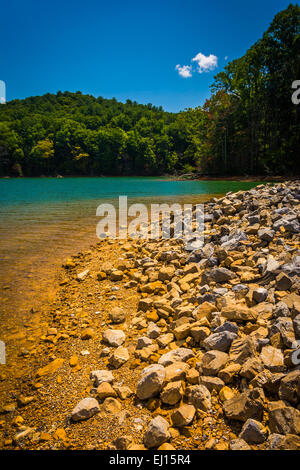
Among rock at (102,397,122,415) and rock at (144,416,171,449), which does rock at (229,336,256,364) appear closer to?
rock at (144,416,171,449)

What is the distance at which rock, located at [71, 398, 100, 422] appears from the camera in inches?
64.8

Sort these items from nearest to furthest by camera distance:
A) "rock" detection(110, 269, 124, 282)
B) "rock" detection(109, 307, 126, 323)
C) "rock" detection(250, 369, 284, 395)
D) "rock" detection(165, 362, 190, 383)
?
"rock" detection(250, 369, 284, 395) → "rock" detection(165, 362, 190, 383) → "rock" detection(109, 307, 126, 323) → "rock" detection(110, 269, 124, 282)

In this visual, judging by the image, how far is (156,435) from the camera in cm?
143

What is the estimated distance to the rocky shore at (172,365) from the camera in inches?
58.0

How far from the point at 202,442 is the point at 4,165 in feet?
307

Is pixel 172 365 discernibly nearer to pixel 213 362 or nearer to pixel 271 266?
pixel 213 362

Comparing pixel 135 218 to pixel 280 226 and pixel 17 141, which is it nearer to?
pixel 280 226

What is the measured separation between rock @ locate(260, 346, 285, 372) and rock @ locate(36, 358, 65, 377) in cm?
177

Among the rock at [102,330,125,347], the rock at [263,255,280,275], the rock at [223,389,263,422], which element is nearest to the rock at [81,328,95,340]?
the rock at [102,330,125,347]

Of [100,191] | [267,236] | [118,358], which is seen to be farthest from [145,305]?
[100,191]

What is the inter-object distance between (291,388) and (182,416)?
684mm

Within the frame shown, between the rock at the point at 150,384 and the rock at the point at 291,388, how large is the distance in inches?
30.7

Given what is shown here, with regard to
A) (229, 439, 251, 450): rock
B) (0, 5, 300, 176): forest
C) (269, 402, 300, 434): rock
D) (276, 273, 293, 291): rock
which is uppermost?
(0, 5, 300, 176): forest
